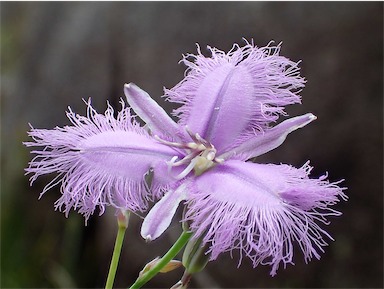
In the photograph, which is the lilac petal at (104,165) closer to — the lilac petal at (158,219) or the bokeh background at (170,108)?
the lilac petal at (158,219)

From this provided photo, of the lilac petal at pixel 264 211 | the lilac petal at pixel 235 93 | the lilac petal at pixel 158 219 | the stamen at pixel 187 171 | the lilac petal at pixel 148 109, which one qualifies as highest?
the lilac petal at pixel 148 109

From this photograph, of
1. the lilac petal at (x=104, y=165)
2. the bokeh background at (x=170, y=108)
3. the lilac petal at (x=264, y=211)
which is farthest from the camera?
the bokeh background at (x=170, y=108)

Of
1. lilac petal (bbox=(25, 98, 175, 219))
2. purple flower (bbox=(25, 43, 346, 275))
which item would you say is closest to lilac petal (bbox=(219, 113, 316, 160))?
purple flower (bbox=(25, 43, 346, 275))

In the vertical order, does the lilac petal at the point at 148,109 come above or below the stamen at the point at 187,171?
above

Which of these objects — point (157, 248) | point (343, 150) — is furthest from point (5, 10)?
point (343, 150)

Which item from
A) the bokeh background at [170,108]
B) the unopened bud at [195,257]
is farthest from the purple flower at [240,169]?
the bokeh background at [170,108]

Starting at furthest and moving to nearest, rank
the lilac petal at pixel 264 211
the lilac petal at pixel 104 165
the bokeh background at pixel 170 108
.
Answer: the bokeh background at pixel 170 108 < the lilac petal at pixel 104 165 < the lilac petal at pixel 264 211

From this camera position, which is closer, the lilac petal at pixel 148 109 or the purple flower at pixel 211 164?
the purple flower at pixel 211 164
